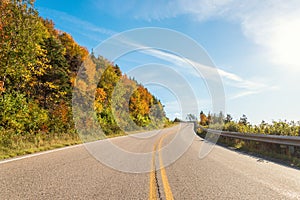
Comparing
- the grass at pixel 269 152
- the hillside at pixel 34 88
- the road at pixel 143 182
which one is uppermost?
the hillside at pixel 34 88

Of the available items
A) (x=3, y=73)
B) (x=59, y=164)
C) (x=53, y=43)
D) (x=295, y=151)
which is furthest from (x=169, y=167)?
(x=53, y=43)

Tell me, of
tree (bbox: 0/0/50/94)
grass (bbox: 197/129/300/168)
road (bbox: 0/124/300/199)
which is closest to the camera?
road (bbox: 0/124/300/199)

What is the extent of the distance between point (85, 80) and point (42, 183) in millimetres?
26587

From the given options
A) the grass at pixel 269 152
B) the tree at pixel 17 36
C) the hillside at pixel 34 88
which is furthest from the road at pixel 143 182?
the tree at pixel 17 36

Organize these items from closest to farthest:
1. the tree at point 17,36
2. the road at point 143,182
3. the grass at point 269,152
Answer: the road at point 143,182
the grass at point 269,152
the tree at point 17,36

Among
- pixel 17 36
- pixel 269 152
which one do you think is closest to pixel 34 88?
pixel 17 36

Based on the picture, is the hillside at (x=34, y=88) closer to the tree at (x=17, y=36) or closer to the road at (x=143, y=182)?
the tree at (x=17, y=36)

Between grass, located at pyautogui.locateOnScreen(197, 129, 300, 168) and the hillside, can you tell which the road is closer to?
grass, located at pyautogui.locateOnScreen(197, 129, 300, 168)

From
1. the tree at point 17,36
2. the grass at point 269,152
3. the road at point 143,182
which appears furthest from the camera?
the tree at point 17,36

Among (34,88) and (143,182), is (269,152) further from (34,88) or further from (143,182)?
(34,88)

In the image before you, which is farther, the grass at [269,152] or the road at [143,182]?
the grass at [269,152]

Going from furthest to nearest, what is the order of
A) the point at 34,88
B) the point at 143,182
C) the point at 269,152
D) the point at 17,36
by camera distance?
1. the point at 34,88
2. the point at 17,36
3. the point at 269,152
4. the point at 143,182

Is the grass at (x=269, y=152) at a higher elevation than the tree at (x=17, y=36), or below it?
below

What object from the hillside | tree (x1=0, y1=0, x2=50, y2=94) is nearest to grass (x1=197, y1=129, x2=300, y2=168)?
the hillside
